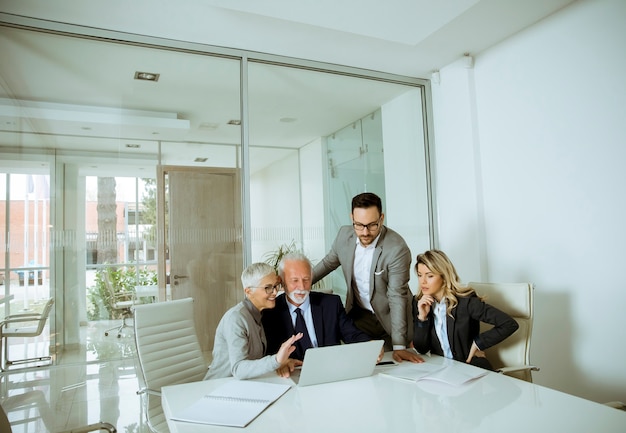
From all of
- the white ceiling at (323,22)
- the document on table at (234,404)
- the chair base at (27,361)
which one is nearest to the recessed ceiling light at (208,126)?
the white ceiling at (323,22)

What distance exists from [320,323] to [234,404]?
3.23ft

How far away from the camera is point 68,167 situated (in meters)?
3.39

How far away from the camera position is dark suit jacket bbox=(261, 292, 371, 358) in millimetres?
2666

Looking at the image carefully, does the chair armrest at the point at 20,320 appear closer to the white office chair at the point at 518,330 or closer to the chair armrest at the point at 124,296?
the chair armrest at the point at 124,296

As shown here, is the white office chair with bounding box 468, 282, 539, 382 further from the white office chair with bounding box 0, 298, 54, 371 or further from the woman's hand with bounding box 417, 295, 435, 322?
the white office chair with bounding box 0, 298, 54, 371

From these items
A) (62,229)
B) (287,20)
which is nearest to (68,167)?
(62,229)

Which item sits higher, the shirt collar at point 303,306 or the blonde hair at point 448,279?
the blonde hair at point 448,279

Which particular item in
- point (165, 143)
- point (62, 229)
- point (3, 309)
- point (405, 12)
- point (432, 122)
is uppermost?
point (405, 12)

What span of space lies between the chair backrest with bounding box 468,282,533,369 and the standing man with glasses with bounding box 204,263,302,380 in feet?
4.46

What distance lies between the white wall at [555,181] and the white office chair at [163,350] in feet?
9.12

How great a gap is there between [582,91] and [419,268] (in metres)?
1.96

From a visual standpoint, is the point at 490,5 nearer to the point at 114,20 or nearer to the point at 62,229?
the point at 114,20

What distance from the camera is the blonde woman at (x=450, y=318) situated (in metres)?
2.67

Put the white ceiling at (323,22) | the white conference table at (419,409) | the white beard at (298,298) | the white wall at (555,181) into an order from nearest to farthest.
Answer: the white conference table at (419,409)
the white beard at (298,298)
the white ceiling at (323,22)
the white wall at (555,181)
